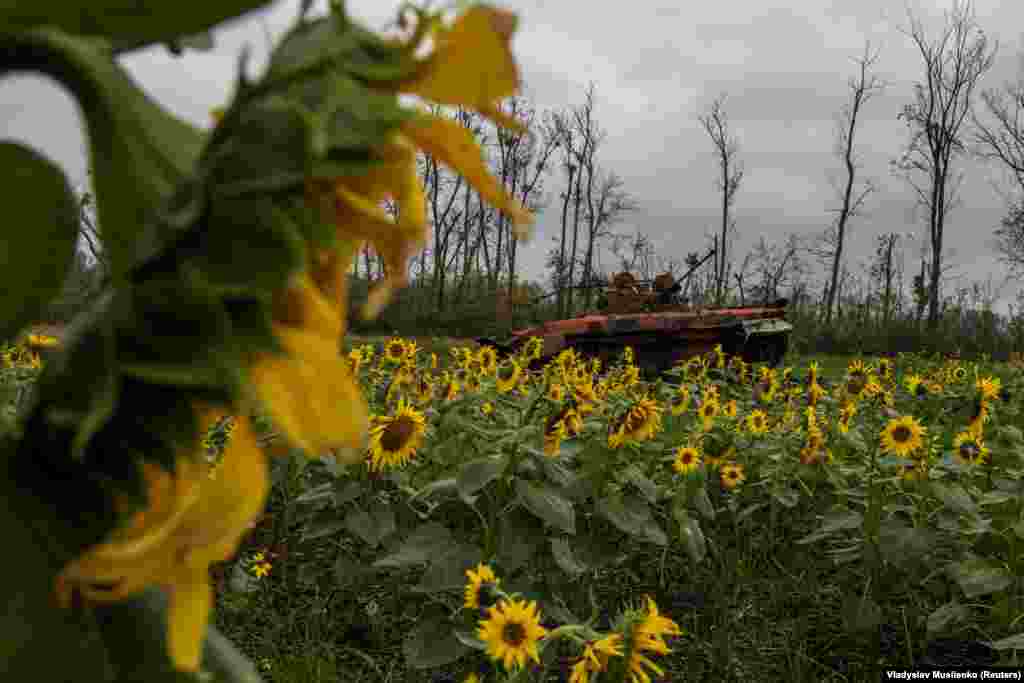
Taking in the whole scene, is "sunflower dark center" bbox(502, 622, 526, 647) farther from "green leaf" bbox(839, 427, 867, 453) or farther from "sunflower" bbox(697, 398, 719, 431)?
"sunflower" bbox(697, 398, 719, 431)

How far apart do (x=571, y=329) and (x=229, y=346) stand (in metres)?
9.89

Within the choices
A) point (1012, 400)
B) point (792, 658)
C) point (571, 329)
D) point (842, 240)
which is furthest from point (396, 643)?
point (842, 240)

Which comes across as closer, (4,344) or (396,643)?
(4,344)

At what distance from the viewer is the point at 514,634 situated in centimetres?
186

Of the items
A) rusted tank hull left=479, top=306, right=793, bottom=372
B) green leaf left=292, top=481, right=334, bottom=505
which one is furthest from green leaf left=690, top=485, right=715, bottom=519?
rusted tank hull left=479, top=306, right=793, bottom=372

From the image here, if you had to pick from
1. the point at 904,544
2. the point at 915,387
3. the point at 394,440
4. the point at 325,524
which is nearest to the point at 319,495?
the point at 325,524

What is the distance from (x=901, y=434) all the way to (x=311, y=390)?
3.56 metres

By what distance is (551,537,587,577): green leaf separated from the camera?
2.47m

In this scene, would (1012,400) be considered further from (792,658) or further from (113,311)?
(113,311)

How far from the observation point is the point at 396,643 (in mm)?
3105

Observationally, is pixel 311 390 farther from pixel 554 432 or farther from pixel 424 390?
pixel 424 390

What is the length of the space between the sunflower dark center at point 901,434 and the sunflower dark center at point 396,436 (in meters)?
1.80

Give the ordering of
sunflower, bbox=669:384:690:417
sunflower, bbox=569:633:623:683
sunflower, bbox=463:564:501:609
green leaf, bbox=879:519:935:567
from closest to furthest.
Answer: sunflower, bbox=569:633:623:683
sunflower, bbox=463:564:501:609
green leaf, bbox=879:519:935:567
sunflower, bbox=669:384:690:417

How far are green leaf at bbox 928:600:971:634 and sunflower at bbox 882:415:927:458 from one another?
0.67 m
